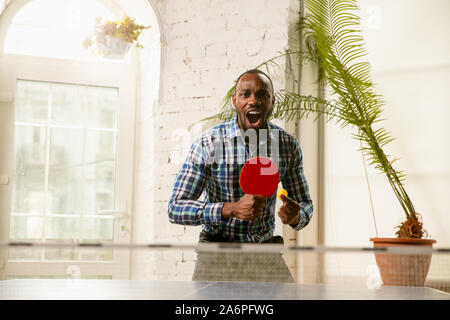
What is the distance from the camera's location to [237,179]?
315 cm

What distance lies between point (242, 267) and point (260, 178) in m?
0.52

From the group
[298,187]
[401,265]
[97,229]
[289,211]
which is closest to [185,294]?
[289,211]

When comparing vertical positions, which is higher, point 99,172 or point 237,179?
point 99,172

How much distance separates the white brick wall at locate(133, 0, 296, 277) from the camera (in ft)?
12.9

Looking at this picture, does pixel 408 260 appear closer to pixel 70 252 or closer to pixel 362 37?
pixel 362 37

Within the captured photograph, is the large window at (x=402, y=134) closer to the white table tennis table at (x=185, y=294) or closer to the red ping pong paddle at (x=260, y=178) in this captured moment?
the red ping pong paddle at (x=260, y=178)

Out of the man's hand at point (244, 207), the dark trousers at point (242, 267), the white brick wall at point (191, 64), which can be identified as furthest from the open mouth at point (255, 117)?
the dark trousers at point (242, 267)

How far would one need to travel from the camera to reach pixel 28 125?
440 cm

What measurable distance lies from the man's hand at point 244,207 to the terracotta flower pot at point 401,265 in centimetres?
76

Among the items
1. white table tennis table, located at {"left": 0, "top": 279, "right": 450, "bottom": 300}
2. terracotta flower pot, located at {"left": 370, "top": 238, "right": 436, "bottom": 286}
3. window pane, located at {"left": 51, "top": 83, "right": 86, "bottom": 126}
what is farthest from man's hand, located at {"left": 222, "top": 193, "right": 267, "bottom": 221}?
window pane, located at {"left": 51, "top": 83, "right": 86, "bottom": 126}

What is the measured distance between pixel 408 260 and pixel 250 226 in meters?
1.02

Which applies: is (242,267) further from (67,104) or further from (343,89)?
(67,104)

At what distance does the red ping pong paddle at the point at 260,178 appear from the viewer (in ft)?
8.75
